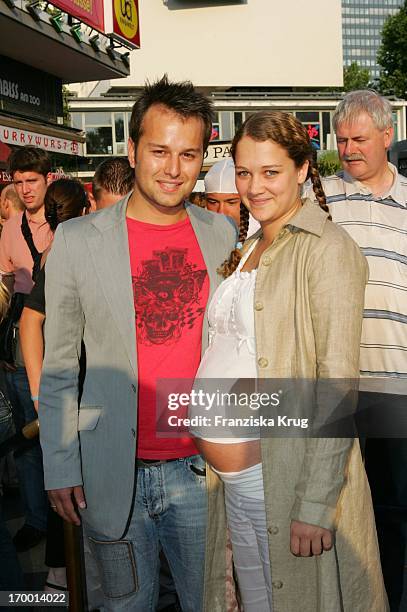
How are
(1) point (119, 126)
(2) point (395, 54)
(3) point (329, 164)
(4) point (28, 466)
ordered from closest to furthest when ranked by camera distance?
1. (4) point (28, 466)
2. (3) point (329, 164)
3. (1) point (119, 126)
4. (2) point (395, 54)

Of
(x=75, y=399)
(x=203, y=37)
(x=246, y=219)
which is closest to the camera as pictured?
(x=75, y=399)

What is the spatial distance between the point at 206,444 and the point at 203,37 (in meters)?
58.8

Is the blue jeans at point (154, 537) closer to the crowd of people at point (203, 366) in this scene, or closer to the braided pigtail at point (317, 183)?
the crowd of people at point (203, 366)

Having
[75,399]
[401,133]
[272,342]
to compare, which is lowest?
[75,399]

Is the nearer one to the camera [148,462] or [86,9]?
[148,462]

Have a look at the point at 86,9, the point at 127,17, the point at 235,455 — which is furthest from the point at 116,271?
the point at 127,17

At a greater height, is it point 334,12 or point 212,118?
point 334,12

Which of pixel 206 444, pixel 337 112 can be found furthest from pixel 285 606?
pixel 337 112

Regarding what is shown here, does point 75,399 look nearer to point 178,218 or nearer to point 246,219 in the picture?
point 178,218

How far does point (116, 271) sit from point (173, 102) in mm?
603

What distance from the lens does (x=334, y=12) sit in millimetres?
58062

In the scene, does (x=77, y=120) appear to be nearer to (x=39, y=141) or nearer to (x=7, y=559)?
(x=39, y=141)

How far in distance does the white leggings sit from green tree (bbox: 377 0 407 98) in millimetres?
51094

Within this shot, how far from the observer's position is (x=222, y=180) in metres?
4.19
